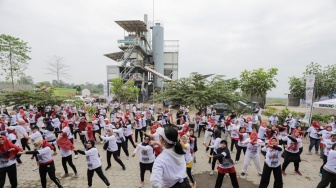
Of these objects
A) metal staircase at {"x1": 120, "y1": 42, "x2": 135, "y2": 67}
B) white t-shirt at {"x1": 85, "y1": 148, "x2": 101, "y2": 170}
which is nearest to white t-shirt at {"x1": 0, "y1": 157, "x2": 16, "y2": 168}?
white t-shirt at {"x1": 85, "y1": 148, "x2": 101, "y2": 170}

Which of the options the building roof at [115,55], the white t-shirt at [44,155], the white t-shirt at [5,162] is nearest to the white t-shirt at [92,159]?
the white t-shirt at [44,155]

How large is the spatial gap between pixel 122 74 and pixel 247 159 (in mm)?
29563

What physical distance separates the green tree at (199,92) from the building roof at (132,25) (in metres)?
21.4

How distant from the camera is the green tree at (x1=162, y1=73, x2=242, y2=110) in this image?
15.0m

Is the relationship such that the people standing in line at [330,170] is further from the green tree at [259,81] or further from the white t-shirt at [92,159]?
the green tree at [259,81]

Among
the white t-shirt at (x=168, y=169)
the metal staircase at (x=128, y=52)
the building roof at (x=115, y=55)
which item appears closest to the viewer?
the white t-shirt at (x=168, y=169)

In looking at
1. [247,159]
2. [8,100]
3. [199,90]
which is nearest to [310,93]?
[199,90]

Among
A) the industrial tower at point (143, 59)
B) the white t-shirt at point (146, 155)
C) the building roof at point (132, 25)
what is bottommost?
the white t-shirt at point (146, 155)

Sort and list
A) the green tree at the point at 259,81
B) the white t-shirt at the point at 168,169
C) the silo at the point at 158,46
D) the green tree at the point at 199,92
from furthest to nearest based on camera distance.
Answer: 1. the silo at the point at 158,46
2. the green tree at the point at 259,81
3. the green tree at the point at 199,92
4. the white t-shirt at the point at 168,169

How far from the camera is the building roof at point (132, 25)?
33.9 metres

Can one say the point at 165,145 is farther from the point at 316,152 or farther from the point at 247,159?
the point at 316,152

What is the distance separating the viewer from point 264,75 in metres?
22.3

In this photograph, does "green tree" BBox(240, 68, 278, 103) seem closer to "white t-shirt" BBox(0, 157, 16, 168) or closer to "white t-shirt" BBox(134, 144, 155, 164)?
"white t-shirt" BBox(134, 144, 155, 164)

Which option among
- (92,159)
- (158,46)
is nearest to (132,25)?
(158,46)
